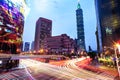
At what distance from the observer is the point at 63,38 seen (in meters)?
184

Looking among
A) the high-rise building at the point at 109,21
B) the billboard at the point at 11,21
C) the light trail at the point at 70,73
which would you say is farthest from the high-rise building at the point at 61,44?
the light trail at the point at 70,73

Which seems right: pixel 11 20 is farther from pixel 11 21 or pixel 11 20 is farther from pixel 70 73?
pixel 70 73

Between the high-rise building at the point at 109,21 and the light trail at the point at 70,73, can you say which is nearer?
the light trail at the point at 70,73

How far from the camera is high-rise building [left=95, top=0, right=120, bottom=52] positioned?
127938 mm

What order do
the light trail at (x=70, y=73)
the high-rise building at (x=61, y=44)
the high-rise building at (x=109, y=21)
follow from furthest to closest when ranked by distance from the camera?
the high-rise building at (x=61, y=44), the high-rise building at (x=109, y=21), the light trail at (x=70, y=73)

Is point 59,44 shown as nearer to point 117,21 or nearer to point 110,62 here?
point 117,21

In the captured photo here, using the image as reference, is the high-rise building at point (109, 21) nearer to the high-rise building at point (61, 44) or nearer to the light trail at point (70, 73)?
the high-rise building at point (61, 44)

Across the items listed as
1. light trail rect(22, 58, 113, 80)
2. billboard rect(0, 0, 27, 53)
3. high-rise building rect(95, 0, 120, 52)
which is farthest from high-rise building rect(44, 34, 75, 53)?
light trail rect(22, 58, 113, 80)

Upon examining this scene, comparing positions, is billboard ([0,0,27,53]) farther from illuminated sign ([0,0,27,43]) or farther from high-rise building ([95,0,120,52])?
high-rise building ([95,0,120,52])

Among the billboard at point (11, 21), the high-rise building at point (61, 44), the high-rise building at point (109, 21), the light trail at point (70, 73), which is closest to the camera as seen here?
the light trail at point (70, 73)

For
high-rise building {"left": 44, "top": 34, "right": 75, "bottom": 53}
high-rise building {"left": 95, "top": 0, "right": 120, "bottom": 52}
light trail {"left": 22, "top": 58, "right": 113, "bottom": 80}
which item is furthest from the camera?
high-rise building {"left": 44, "top": 34, "right": 75, "bottom": 53}

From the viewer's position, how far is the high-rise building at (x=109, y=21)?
127938 mm

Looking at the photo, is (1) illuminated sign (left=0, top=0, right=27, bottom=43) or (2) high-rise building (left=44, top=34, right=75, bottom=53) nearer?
(1) illuminated sign (left=0, top=0, right=27, bottom=43)

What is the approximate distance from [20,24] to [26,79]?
5326 cm
